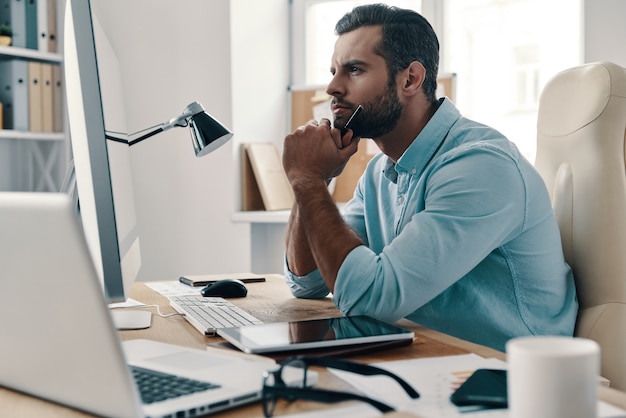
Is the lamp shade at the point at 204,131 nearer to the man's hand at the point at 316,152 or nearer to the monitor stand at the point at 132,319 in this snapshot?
the man's hand at the point at 316,152

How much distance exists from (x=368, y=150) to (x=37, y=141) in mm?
1522

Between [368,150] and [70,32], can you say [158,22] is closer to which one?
[368,150]

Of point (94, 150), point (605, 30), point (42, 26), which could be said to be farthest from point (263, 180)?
point (94, 150)

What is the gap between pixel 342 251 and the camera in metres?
1.33

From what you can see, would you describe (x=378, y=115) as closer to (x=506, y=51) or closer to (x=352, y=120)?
(x=352, y=120)

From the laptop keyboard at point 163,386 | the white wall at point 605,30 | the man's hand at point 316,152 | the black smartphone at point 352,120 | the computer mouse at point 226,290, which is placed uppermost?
the white wall at point 605,30

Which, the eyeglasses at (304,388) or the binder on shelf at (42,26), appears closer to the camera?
the eyeglasses at (304,388)

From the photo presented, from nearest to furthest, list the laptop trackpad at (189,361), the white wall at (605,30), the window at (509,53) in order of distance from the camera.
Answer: the laptop trackpad at (189,361), the white wall at (605,30), the window at (509,53)

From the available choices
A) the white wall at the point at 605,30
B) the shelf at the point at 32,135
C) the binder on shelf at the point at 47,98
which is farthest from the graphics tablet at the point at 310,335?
the binder on shelf at the point at 47,98

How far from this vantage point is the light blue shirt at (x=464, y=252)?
127 cm

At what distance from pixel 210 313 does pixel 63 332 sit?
612 mm

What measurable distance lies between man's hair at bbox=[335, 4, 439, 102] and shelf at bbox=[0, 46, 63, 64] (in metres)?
1.89

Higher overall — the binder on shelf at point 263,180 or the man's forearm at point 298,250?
the binder on shelf at point 263,180

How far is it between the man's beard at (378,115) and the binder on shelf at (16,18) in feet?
6.74
